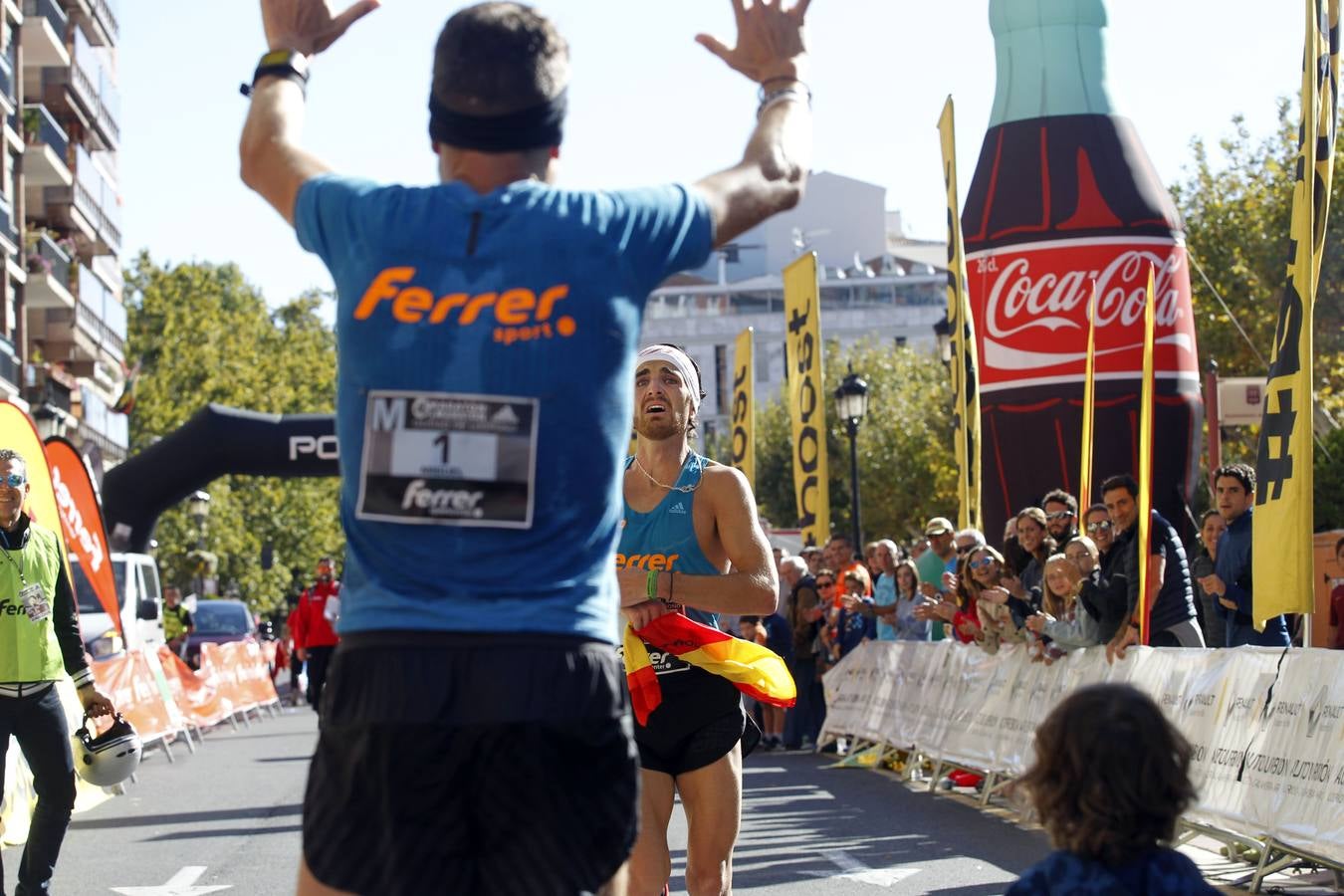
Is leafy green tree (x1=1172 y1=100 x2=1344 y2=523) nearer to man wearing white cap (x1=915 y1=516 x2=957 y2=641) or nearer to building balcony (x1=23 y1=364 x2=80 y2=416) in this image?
man wearing white cap (x1=915 y1=516 x2=957 y2=641)

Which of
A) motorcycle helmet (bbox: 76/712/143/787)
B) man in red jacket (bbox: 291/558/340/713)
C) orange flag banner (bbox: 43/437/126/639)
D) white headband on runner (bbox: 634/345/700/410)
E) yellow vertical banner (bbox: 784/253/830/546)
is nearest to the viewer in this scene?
white headband on runner (bbox: 634/345/700/410)

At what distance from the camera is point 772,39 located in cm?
350

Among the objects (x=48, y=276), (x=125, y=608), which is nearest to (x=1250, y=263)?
(x=125, y=608)

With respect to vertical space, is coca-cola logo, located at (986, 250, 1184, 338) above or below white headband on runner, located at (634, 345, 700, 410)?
above

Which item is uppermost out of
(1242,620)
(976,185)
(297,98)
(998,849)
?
(976,185)

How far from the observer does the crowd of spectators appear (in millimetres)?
11625

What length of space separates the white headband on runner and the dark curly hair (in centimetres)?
268

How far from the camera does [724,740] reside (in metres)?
5.89

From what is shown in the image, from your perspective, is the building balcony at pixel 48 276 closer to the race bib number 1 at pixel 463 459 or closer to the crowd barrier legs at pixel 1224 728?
the crowd barrier legs at pixel 1224 728

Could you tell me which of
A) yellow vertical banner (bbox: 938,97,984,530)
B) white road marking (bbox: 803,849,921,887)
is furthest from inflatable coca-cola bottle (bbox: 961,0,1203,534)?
white road marking (bbox: 803,849,921,887)

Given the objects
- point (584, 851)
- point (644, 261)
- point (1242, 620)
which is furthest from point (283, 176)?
point (1242, 620)

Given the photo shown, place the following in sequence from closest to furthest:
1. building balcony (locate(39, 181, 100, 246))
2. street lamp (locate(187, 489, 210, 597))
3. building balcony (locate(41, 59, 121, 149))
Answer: street lamp (locate(187, 489, 210, 597))
building balcony (locate(41, 59, 121, 149))
building balcony (locate(39, 181, 100, 246))

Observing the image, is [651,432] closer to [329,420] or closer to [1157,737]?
[1157,737]

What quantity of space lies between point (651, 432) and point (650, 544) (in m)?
0.33
